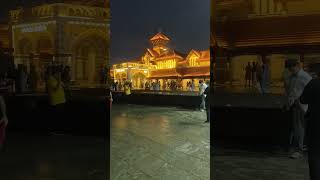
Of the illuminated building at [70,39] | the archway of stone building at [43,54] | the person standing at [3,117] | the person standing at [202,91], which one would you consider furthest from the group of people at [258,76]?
the person standing at [202,91]

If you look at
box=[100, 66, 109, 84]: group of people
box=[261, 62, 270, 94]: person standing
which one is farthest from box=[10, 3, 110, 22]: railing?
box=[261, 62, 270, 94]: person standing

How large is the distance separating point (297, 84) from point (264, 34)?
53 centimetres

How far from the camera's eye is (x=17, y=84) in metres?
4.30

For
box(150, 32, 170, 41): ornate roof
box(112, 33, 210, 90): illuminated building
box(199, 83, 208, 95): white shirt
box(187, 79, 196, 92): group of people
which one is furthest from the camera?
box(187, 79, 196, 92): group of people

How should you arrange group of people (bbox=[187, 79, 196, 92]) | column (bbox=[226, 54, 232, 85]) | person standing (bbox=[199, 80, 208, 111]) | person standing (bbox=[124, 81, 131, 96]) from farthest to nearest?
1. group of people (bbox=[187, 79, 196, 92])
2. person standing (bbox=[199, 80, 208, 111])
3. person standing (bbox=[124, 81, 131, 96])
4. column (bbox=[226, 54, 232, 85])

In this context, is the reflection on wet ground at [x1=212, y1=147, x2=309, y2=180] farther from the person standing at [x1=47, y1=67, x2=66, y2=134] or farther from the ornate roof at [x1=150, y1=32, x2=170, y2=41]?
the ornate roof at [x1=150, y1=32, x2=170, y2=41]

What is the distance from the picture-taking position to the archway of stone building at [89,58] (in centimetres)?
408

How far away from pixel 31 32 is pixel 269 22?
2200mm

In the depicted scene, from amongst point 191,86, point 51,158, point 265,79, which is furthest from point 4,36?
point 191,86

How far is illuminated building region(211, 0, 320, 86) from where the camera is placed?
152 inches

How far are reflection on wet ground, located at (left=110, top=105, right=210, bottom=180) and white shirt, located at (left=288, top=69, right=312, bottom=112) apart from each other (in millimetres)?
1312

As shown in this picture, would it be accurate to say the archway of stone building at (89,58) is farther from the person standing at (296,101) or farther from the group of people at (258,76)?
the person standing at (296,101)

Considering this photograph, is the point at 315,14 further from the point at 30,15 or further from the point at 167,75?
the point at 167,75

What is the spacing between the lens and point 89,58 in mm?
4148
